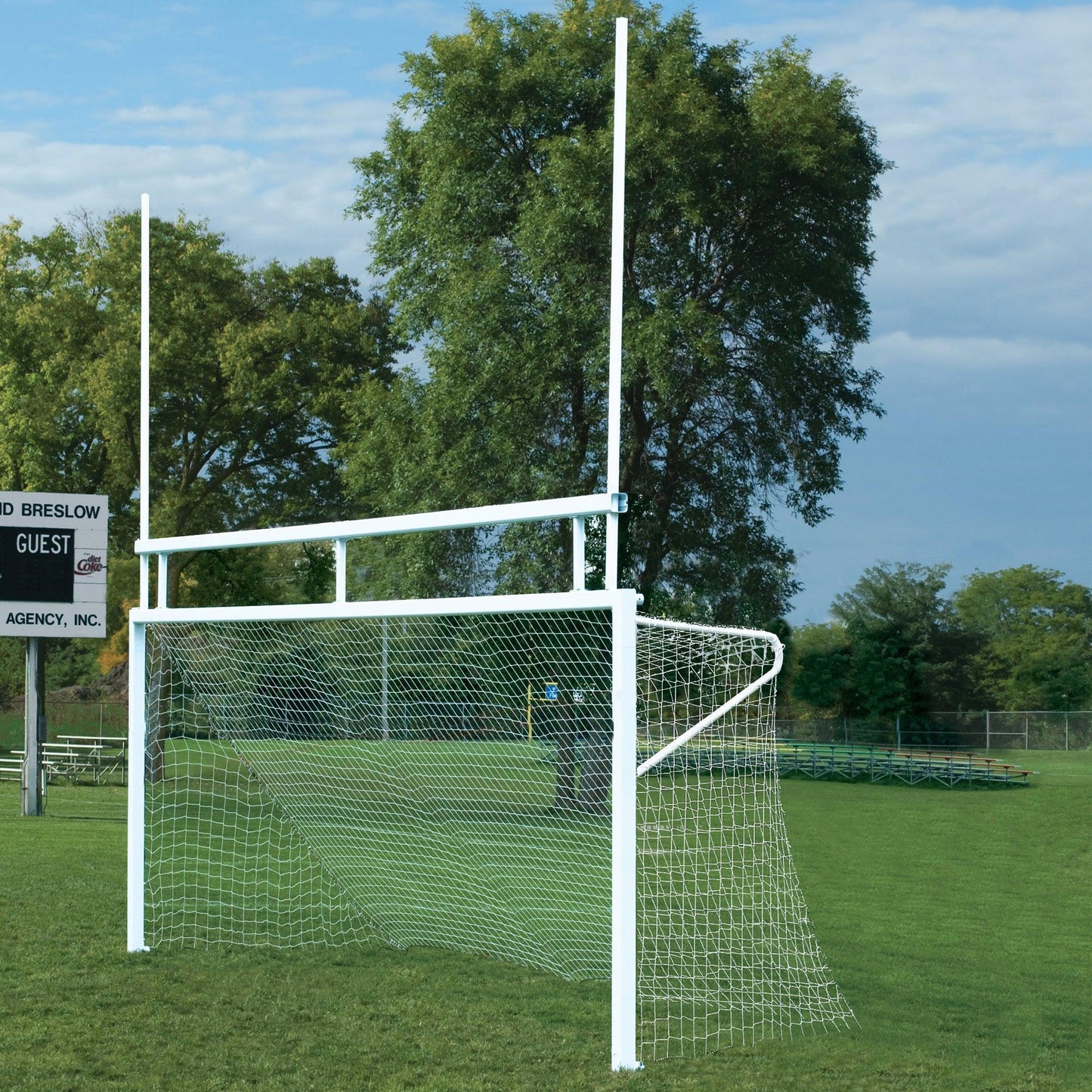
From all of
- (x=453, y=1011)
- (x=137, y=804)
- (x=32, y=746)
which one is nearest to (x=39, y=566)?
(x=32, y=746)

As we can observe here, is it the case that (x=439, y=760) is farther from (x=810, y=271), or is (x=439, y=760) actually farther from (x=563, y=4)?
(x=563, y=4)

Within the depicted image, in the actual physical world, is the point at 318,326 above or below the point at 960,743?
above

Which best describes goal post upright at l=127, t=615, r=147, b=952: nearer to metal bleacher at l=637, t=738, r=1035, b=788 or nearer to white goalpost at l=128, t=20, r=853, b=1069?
white goalpost at l=128, t=20, r=853, b=1069

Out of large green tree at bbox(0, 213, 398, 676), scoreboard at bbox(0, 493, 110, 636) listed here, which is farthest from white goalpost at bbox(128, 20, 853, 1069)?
large green tree at bbox(0, 213, 398, 676)

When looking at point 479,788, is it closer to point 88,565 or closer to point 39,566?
point 88,565

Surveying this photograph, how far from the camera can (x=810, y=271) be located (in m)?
24.2

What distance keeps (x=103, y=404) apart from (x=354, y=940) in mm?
25189

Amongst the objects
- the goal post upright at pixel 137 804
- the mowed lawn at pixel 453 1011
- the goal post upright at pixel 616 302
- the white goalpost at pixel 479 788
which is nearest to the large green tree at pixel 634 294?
the white goalpost at pixel 479 788

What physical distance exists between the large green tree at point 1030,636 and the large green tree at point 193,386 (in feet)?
85.8

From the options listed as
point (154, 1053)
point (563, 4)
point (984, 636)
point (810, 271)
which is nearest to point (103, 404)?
point (563, 4)

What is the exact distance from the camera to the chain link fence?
117 feet

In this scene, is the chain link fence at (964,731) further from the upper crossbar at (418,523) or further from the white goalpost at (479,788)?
the upper crossbar at (418,523)

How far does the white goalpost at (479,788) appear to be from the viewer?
6.27m

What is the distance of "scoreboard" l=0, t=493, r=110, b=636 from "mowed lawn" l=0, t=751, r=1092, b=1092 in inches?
220
